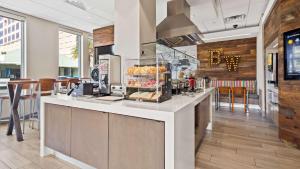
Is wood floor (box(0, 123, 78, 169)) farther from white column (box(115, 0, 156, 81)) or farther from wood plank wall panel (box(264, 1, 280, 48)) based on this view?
wood plank wall panel (box(264, 1, 280, 48))

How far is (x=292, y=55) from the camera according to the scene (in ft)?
8.32

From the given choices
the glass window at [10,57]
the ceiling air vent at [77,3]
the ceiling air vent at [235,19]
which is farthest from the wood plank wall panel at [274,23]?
the glass window at [10,57]

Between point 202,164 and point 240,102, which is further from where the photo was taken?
point 240,102

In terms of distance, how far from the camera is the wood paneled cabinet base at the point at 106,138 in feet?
4.27

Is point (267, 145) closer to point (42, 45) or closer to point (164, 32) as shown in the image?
point (164, 32)

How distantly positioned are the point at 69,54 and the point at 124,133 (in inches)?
202

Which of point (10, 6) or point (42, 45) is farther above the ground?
point (10, 6)

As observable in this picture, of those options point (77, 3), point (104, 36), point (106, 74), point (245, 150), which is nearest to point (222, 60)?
point (104, 36)

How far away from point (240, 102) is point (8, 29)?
7.47 m

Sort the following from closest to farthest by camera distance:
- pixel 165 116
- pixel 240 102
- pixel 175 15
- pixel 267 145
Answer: pixel 165 116
pixel 267 145
pixel 175 15
pixel 240 102

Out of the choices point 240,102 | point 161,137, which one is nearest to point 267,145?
point 161,137

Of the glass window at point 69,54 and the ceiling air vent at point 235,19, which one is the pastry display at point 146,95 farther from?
the glass window at point 69,54

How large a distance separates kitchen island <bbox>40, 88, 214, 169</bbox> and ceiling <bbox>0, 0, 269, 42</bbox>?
276 centimetres

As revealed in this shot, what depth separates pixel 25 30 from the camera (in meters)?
4.26
